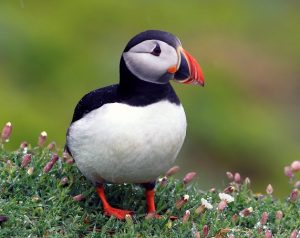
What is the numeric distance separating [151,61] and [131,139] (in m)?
0.53

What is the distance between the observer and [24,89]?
14297 millimetres

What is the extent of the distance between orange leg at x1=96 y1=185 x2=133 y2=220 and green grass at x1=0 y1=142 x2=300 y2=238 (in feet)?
0.16

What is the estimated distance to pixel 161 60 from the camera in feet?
21.5

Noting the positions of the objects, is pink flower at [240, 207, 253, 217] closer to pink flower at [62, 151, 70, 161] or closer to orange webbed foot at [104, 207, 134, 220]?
orange webbed foot at [104, 207, 134, 220]

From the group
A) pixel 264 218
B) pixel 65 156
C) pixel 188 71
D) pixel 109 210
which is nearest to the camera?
pixel 188 71

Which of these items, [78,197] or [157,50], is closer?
[157,50]

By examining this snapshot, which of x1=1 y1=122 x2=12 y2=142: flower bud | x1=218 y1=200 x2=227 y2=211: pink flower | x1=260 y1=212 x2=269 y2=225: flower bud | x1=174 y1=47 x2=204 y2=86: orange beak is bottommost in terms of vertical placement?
x1=260 y1=212 x2=269 y2=225: flower bud

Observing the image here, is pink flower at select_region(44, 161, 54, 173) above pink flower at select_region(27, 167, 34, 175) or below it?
above

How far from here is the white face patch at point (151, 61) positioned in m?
6.53

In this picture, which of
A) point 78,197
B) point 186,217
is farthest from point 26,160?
point 186,217

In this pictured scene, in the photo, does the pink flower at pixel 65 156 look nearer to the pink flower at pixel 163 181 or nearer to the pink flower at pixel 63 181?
the pink flower at pixel 63 181

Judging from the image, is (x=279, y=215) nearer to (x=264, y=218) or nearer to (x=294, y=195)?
(x=264, y=218)

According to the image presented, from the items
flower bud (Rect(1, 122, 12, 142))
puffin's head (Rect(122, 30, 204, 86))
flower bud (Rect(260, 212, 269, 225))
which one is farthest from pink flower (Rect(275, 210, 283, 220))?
flower bud (Rect(1, 122, 12, 142))

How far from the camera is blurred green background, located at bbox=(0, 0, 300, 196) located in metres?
13.8
